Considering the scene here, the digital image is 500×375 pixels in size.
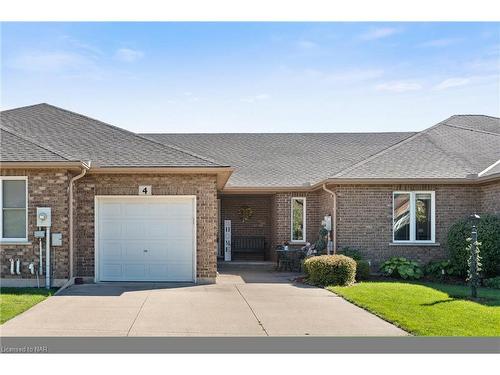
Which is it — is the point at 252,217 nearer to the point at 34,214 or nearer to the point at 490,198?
the point at 490,198

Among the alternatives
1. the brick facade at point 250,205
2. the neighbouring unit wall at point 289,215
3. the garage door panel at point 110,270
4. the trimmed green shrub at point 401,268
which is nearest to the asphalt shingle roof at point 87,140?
the brick facade at point 250,205

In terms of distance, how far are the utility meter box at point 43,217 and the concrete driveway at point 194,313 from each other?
5.59 ft

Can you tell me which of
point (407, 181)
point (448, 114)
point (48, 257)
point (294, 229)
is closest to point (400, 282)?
point (407, 181)

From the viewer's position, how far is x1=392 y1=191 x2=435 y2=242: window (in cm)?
1812

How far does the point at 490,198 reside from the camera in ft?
57.2

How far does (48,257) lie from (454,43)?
10810 millimetres

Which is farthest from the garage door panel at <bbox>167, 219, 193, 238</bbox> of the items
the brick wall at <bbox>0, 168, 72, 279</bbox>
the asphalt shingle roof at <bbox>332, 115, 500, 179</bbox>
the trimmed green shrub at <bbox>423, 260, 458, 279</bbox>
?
the trimmed green shrub at <bbox>423, 260, 458, 279</bbox>

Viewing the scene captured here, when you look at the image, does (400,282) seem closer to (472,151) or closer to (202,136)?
(472,151)

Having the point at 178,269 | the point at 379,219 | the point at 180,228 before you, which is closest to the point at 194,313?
the point at 178,269

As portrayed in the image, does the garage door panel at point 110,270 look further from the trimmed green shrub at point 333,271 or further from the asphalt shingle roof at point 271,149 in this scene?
the trimmed green shrub at point 333,271

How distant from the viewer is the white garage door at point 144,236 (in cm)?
1565

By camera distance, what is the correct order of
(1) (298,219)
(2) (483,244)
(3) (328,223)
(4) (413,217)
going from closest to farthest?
(2) (483,244)
(4) (413,217)
(3) (328,223)
(1) (298,219)

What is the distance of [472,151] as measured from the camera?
67.2 feet

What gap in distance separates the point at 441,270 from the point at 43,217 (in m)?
10.8
